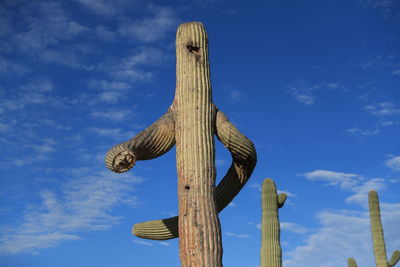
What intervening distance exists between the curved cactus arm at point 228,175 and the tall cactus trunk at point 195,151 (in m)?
0.15

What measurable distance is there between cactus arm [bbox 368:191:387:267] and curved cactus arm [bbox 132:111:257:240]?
34.6 ft

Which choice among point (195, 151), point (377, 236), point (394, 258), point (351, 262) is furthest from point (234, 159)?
point (351, 262)

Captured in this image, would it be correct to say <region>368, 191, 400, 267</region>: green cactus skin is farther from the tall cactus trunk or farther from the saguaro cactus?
the tall cactus trunk

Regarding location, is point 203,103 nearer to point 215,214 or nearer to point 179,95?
point 179,95

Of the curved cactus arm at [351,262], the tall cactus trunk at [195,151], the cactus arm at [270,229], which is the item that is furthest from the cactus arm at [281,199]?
the tall cactus trunk at [195,151]

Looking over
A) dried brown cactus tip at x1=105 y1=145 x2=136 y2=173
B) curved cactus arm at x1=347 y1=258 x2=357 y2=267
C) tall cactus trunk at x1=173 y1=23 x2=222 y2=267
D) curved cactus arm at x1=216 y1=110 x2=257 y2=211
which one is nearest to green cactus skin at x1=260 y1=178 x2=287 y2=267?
curved cactus arm at x1=347 y1=258 x2=357 y2=267

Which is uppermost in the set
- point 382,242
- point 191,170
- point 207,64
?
point 382,242

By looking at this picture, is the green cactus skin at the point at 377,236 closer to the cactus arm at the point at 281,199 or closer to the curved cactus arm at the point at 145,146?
the cactus arm at the point at 281,199

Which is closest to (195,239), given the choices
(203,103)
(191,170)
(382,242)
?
(191,170)

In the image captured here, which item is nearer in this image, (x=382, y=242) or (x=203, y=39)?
(x=203, y=39)

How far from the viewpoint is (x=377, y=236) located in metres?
13.8

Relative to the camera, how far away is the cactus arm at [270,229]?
1020 centimetres

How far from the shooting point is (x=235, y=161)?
4.50 metres

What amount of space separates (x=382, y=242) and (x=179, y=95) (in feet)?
37.2
